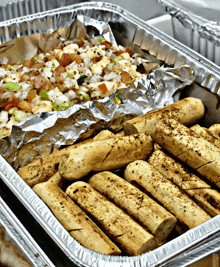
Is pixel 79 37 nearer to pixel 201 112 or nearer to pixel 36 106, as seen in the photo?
pixel 36 106

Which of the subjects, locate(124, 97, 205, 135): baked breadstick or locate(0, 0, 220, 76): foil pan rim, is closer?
locate(124, 97, 205, 135): baked breadstick

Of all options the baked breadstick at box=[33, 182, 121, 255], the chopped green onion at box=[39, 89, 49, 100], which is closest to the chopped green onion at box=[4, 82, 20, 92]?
the chopped green onion at box=[39, 89, 49, 100]

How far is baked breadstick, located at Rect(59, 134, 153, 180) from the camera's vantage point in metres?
1.89

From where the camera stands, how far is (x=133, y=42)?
3133 millimetres

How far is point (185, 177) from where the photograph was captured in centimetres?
191

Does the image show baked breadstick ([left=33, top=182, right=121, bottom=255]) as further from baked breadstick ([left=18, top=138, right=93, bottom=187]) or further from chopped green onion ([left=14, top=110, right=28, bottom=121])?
chopped green onion ([left=14, top=110, right=28, bottom=121])

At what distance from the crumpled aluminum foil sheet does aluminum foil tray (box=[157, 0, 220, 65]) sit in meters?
2.10

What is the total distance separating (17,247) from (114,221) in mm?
455

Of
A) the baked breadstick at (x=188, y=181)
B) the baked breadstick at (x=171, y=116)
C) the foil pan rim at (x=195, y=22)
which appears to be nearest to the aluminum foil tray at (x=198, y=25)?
the foil pan rim at (x=195, y=22)

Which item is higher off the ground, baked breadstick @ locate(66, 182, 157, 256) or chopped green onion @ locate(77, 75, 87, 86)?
chopped green onion @ locate(77, 75, 87, 86)

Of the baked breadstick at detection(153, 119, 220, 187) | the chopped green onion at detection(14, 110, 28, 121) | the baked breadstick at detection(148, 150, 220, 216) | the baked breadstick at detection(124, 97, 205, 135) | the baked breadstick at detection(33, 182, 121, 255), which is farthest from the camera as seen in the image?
the chopped green onion at detection(14, 110, 28, 121)

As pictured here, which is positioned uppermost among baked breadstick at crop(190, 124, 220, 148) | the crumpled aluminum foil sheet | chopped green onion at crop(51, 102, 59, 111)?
baked breadstick at crop(190, 124, 220, 148)

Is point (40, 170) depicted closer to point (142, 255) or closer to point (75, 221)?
point (75, 221)

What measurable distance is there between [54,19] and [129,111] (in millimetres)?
1310
